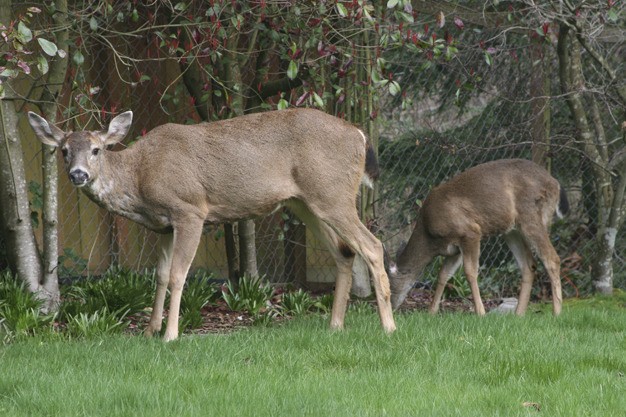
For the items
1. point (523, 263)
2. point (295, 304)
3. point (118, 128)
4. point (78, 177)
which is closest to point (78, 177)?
point (78, 177)

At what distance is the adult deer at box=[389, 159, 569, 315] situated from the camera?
9352mm

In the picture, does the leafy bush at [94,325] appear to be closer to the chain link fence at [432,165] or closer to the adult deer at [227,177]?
the adult deer at [227,177]

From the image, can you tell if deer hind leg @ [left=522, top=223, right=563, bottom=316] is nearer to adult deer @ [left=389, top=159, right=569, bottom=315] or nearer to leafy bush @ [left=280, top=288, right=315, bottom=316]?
adult deer @ [left=389, top=159, right=569, bottom=315]

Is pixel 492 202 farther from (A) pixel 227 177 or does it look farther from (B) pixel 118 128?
(B) pixel 118 128

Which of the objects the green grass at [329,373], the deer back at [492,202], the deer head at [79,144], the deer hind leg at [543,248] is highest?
the deer head at [79,144]

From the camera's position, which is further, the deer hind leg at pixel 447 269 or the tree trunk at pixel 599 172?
the tree trunk at pixel 599 172

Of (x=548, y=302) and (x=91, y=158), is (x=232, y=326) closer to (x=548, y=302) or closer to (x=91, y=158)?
(x=91, y=158)

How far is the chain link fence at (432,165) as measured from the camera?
34.6 feet

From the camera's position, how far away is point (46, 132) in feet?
23.4

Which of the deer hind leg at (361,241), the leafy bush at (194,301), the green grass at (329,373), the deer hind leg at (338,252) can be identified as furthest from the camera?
the leafy bush at (194,301)

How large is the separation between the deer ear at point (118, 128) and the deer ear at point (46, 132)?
13.1 inches

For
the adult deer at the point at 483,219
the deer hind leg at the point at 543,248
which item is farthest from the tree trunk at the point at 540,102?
the deer hind leg at the point at 543,248

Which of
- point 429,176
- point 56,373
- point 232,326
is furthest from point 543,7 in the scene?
point 56,373

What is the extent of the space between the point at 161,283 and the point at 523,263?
3.79 metres
